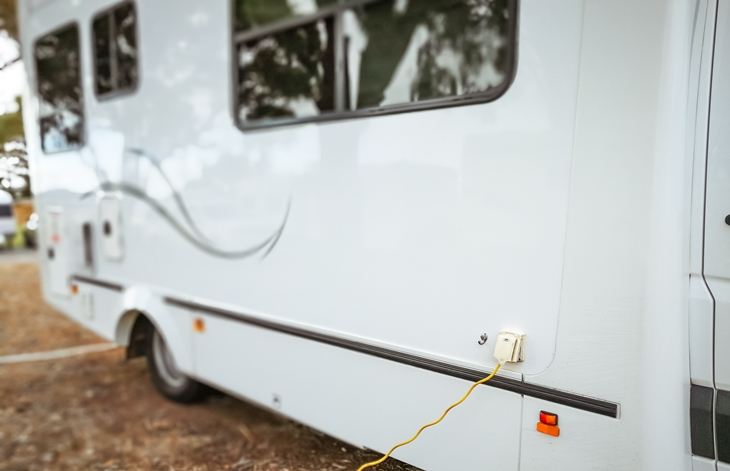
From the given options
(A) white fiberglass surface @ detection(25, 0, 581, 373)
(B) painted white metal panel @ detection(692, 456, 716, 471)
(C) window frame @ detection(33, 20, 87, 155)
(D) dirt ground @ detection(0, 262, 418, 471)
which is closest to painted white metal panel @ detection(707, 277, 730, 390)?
(B) painted white metal panel @ detection(692, 456, 716, 471)

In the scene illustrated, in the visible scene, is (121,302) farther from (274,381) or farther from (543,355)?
(543,355)

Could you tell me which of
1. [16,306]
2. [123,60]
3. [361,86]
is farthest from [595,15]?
[16,306]

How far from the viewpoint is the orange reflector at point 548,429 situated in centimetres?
177

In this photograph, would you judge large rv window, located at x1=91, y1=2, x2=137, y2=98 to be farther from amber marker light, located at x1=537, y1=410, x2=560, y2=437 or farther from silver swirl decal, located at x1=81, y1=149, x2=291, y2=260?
amber marker light, located at x1=537, y1=410, x2=560, y2=437

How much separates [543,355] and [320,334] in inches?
41.9

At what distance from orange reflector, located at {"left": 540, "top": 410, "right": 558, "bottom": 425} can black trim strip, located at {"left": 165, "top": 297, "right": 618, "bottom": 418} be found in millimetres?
51

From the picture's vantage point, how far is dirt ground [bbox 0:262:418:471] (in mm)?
2785

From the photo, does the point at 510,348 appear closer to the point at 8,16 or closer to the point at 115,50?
the point at 115,50

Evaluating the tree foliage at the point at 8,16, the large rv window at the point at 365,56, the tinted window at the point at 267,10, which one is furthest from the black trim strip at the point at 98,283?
the tree foliage at the point at 8,16

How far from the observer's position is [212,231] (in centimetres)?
297

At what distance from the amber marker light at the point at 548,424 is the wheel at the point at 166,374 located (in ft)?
9.05

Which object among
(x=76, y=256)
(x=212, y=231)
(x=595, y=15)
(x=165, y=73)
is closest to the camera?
(x=595, y=15)

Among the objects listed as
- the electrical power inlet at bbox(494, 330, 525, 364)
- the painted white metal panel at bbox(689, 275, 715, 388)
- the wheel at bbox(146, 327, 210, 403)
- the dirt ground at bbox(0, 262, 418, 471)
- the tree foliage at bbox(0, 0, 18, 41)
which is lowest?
the dirt ground at bbox(0, 262, 418, 471)

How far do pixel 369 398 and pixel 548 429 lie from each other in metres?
0.81
